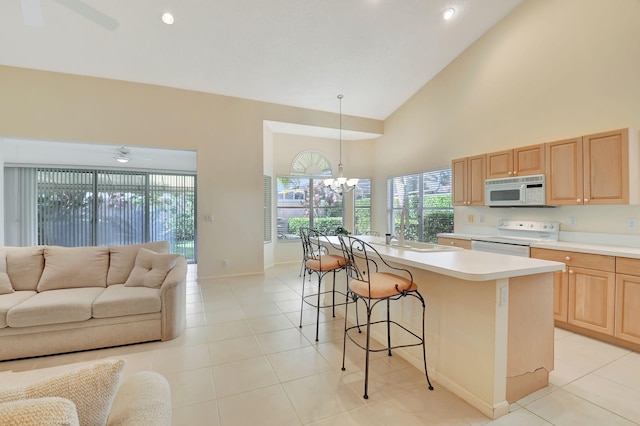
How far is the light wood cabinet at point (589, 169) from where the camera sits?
2900 millimetres

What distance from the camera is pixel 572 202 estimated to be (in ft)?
10.8

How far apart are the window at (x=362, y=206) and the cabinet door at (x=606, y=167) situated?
447 cm

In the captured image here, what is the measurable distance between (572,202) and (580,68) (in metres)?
1.58

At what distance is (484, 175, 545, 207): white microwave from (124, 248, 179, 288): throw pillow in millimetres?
4298

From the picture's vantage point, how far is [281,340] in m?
2.90

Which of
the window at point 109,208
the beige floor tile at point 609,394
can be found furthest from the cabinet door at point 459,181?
the window at point 109,208

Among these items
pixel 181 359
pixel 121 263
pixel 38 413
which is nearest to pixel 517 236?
pixel 181 359

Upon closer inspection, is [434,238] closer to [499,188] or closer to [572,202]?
[499,188]

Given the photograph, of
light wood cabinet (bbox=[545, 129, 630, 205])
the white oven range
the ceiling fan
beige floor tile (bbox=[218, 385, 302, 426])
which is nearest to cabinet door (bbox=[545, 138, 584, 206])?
light wood cabinet (bbox=[545, 129, 630, 205])

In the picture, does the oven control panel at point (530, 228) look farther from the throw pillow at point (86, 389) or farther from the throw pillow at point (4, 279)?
the throw pillow at point (4, 279)

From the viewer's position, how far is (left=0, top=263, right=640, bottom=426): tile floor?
184 cm

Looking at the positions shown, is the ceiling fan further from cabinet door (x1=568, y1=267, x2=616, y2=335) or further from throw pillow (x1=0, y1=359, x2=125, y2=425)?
cabinet door (x1=568, y1=267, x2=616, y2=335)

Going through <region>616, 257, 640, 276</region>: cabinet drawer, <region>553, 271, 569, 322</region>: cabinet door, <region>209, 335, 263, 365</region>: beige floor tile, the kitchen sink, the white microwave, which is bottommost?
<region>209, 335, 263, 365</region>: beige floor tile

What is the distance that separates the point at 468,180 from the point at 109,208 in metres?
7.49
